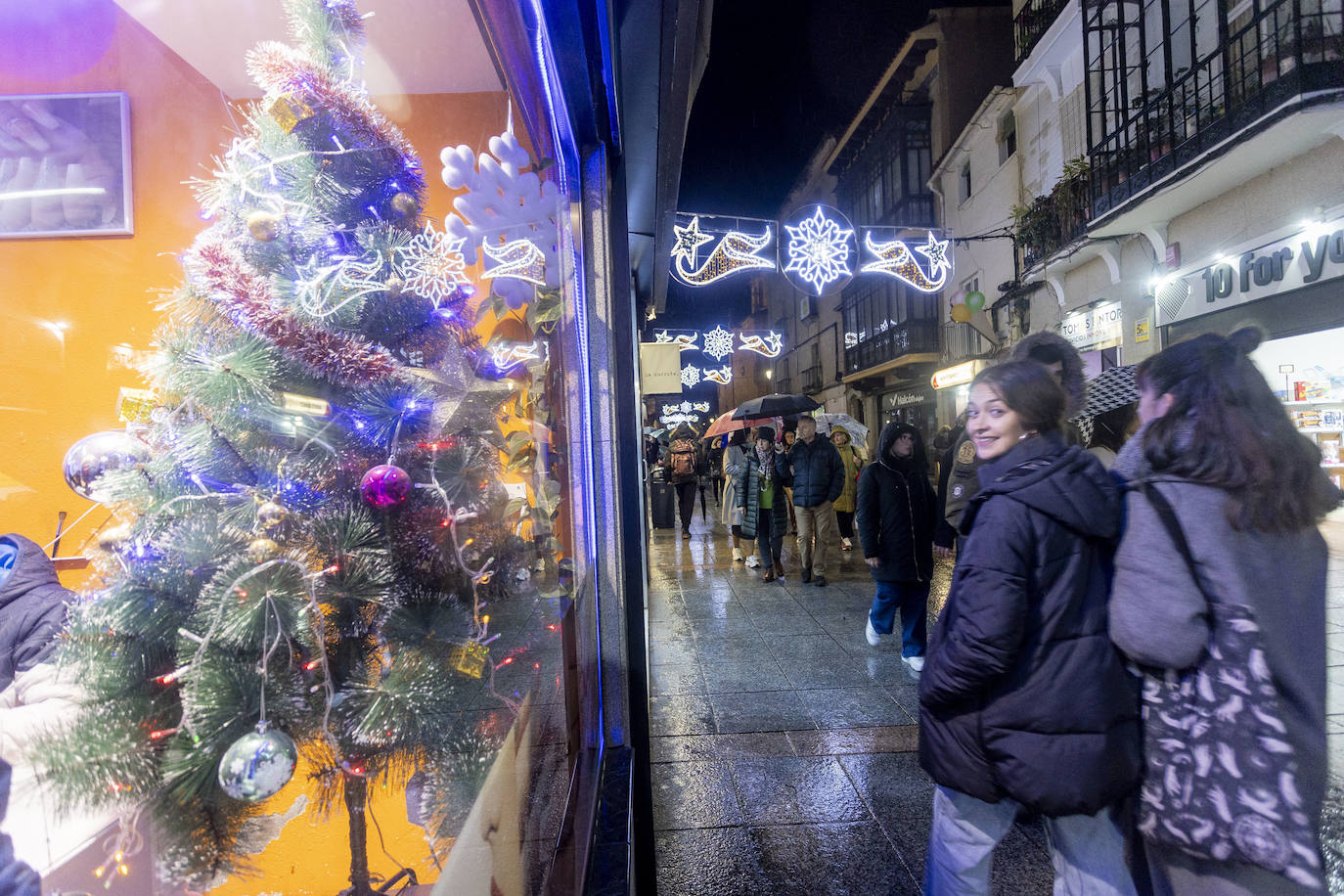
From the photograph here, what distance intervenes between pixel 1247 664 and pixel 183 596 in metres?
2.20

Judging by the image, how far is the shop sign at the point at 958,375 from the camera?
15242mm

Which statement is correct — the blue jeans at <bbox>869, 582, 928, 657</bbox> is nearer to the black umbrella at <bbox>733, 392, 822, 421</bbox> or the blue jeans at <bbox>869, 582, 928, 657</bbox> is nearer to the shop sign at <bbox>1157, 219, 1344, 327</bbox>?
the black umbrella at <bbox>733, 392, 822, 421</bbox>

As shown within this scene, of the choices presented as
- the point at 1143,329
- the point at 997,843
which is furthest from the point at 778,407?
the point at 997,843

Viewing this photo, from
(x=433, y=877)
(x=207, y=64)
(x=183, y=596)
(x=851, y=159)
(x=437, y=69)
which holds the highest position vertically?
(x=851, y=159)

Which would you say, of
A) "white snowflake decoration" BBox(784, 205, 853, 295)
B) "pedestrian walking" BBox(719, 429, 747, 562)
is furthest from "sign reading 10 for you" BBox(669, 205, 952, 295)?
"pedestrian walking" BBox(719, 429, 747, 562)

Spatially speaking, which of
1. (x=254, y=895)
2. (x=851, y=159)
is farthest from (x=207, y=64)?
(x=851, y=159)

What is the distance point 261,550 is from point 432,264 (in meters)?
0.70

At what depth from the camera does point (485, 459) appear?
4.89ft

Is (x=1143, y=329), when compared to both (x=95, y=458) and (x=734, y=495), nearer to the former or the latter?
(x=734, y=495)

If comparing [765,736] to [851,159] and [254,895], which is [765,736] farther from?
[851,159]

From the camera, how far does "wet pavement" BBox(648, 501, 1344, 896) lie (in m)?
2.71

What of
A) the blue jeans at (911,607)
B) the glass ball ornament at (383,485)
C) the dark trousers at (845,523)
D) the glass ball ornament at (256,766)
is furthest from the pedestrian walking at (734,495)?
the glass ball ornament at (256,766)

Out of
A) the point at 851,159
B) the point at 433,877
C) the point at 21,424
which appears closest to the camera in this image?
the point at 21,424

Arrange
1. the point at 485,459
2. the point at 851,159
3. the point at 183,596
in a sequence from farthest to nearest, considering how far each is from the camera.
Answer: the point at 851,159, the point at 485,459, the point at 183,596
